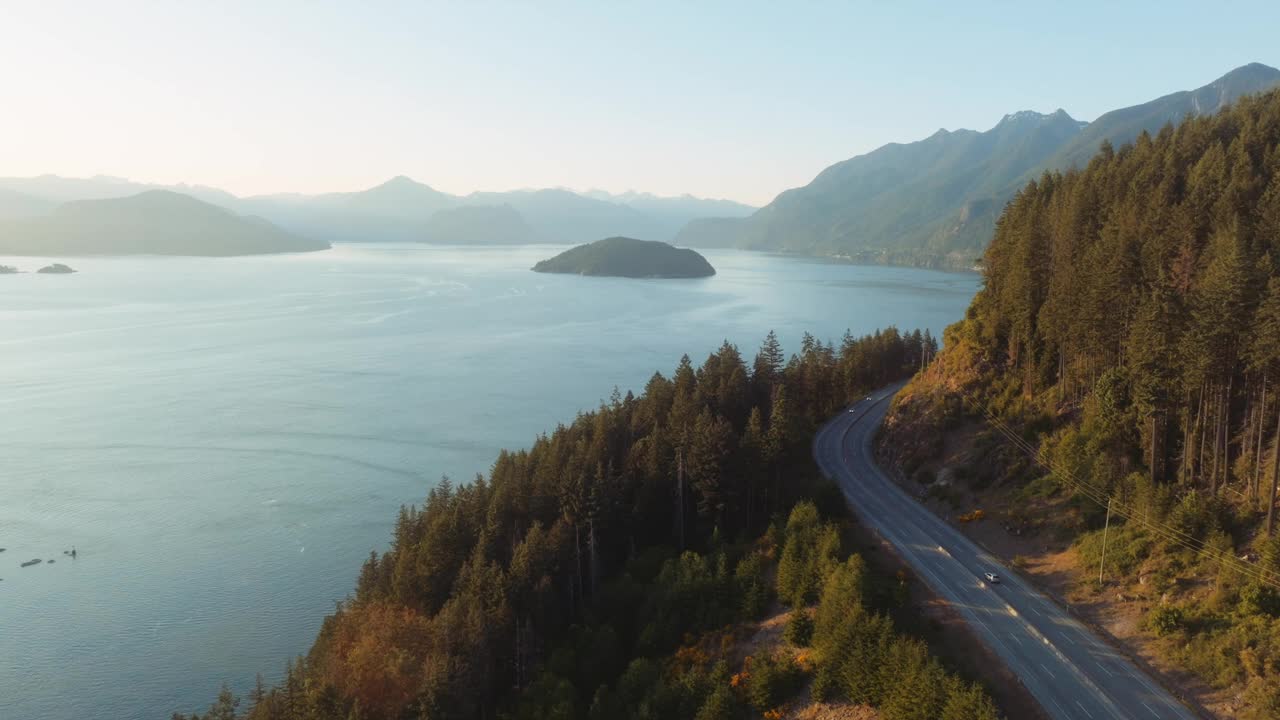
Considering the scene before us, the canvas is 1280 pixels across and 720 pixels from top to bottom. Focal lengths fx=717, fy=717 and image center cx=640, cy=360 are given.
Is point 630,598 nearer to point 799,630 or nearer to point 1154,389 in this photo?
point 799,630

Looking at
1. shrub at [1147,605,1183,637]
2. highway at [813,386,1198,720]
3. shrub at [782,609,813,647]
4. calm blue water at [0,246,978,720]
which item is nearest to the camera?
highway at [813,386,1198,720]

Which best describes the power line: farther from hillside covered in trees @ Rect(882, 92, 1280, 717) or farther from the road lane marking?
the road lane marking

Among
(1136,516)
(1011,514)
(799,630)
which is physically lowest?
(799,630)

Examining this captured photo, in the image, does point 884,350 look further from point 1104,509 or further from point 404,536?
point 404,536

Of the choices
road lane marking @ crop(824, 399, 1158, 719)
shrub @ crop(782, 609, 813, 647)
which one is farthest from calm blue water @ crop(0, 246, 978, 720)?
road lane marking @ crop(824, 399, 1158, 719)

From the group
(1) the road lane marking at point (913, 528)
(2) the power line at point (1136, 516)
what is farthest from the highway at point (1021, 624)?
(2) the power line at point (1136, 516)

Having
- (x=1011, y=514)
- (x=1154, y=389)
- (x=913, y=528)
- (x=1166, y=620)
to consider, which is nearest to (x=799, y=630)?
(x=913, y=528)
